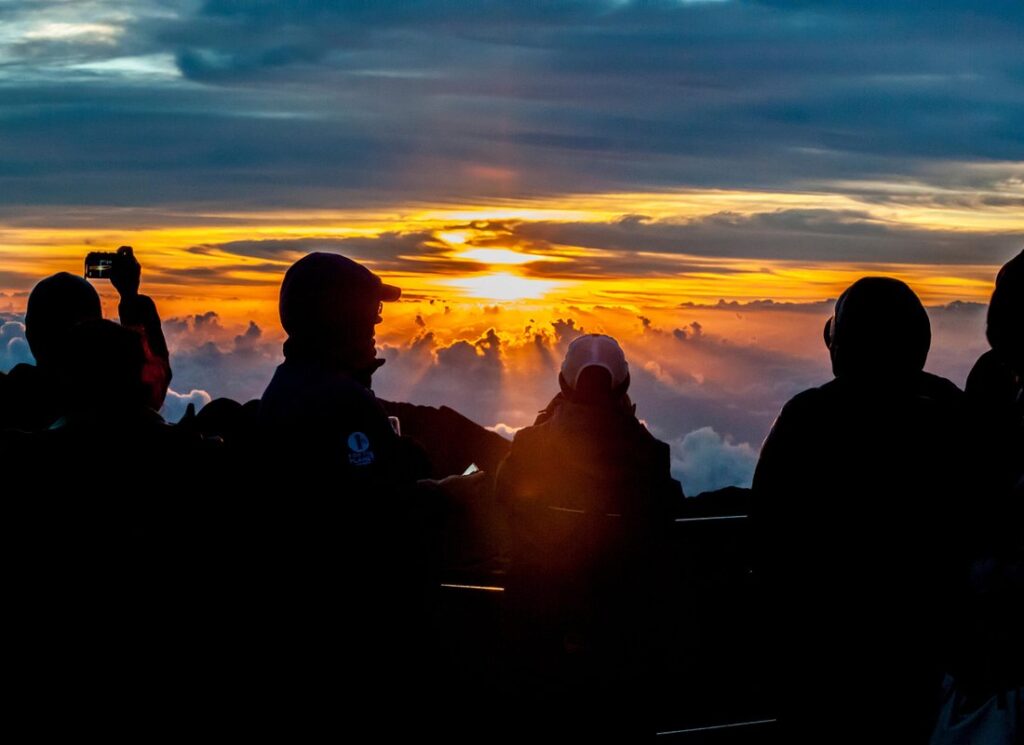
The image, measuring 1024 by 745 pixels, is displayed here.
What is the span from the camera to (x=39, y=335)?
505 centimetres

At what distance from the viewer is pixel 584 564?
4.95 m

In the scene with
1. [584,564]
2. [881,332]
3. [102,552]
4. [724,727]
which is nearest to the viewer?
[102,552]

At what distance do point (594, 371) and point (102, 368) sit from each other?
2.24 m

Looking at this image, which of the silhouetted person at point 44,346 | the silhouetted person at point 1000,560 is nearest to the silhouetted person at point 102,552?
the silhouetted person at point 44,346

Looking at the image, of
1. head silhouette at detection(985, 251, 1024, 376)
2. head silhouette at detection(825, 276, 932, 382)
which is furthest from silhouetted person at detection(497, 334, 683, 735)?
head silhouette at detection(985, 251, 1024, 376)

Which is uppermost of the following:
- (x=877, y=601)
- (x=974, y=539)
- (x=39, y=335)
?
(x=39, y=335)

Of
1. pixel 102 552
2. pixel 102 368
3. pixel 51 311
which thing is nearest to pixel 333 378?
pixel 102 368

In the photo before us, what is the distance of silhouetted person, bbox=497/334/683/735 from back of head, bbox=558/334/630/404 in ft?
0.12

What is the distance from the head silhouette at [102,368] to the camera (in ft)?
11.6

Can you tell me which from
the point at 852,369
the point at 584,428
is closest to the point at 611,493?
the point at 584,428

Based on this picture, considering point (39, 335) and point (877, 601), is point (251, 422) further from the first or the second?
point (877, 601)

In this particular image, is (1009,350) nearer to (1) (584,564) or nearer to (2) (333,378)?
(2) (333,378)

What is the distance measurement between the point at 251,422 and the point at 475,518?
812 mm

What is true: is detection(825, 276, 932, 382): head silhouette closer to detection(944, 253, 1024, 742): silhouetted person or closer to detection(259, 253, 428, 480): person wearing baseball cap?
detection(944, 253, 1024, 742): silhouetted person
